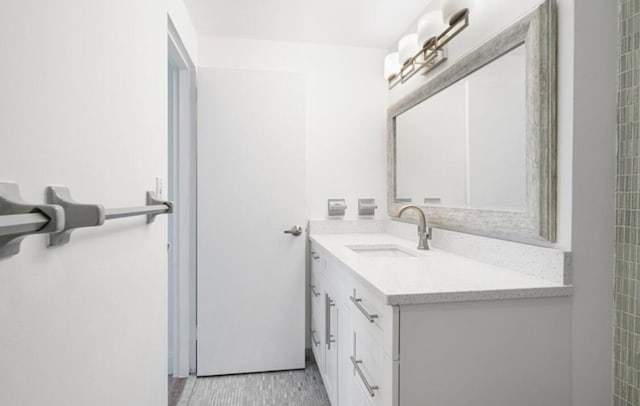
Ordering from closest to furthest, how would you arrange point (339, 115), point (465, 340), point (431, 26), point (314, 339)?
point (465, 340) < point (431, 26) < point (314, 339) < point (339, 115)

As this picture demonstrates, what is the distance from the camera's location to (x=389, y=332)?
988 mm

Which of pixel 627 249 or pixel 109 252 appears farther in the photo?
pixel 627 249

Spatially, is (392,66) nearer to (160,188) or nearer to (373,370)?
(160,188)

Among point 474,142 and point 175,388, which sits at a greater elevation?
point 474,142

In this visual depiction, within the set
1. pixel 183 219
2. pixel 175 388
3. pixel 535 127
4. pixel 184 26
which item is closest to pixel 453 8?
pixel 535 127

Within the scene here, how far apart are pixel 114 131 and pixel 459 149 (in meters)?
1.42

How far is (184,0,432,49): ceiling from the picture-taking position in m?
1.97

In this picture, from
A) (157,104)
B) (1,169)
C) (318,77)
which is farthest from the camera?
(318,77)

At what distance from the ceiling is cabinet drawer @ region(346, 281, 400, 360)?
1602 millimetres

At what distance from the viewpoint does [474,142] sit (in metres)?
1.54

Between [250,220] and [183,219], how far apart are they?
41 cm

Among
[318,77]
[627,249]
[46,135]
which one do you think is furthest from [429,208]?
[46,135]

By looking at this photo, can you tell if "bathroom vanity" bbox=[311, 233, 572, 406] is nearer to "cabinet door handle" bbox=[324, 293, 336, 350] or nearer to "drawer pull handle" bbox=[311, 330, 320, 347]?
"cabinet door handle" bbox=[324, 293, 336, 350]

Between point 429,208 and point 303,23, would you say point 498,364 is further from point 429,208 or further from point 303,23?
point 303,23
